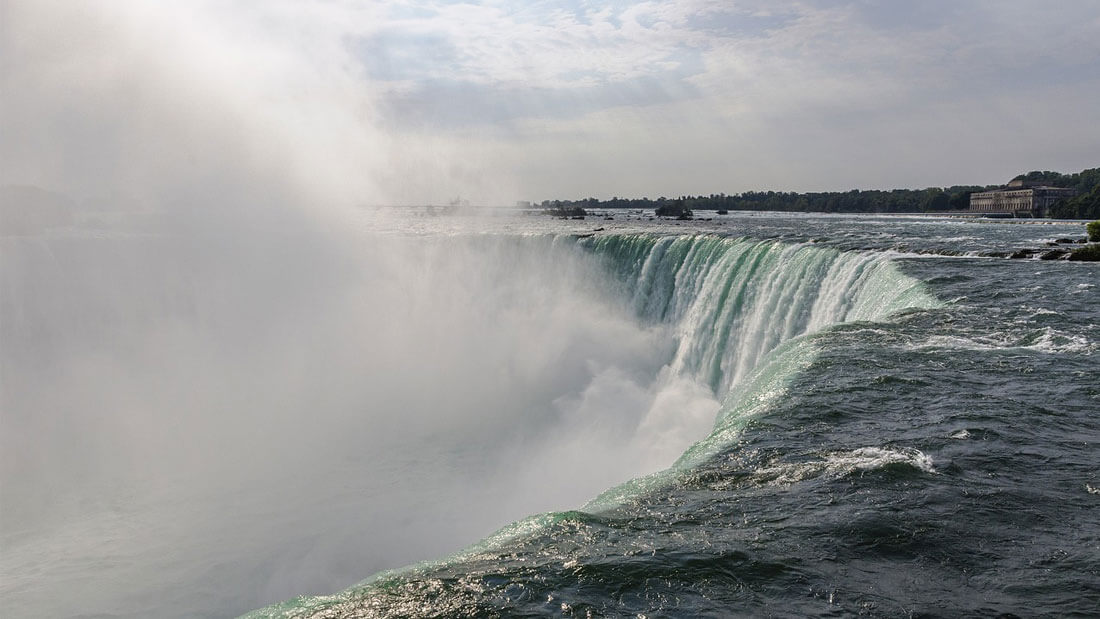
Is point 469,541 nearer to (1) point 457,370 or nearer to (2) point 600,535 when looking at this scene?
(2) point 600,535

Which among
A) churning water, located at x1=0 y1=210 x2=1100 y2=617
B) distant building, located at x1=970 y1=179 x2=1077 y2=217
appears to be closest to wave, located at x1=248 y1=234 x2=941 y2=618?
churning water, located at x1=0 y1=210 x2=1100 y2=617

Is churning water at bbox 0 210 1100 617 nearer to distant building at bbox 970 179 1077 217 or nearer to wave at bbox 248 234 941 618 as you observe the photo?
wave at bbox 248 234 941 618

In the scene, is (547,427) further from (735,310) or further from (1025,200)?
(1025,200)

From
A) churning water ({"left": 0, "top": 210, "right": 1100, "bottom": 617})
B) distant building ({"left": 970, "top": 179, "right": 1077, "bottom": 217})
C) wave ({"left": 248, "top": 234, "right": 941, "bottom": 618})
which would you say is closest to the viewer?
churning water ({"left": 0, "top": 210, "right": 1100, "bottom": 617})

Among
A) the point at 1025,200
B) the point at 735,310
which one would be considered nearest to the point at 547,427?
the point at 735,310

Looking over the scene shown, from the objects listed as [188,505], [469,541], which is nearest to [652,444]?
[469,541]

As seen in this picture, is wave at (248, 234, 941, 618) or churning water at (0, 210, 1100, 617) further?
wave at (248, 234, 941, 618)

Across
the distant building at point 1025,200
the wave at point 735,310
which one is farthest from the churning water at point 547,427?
the distant building at point 1025,200
